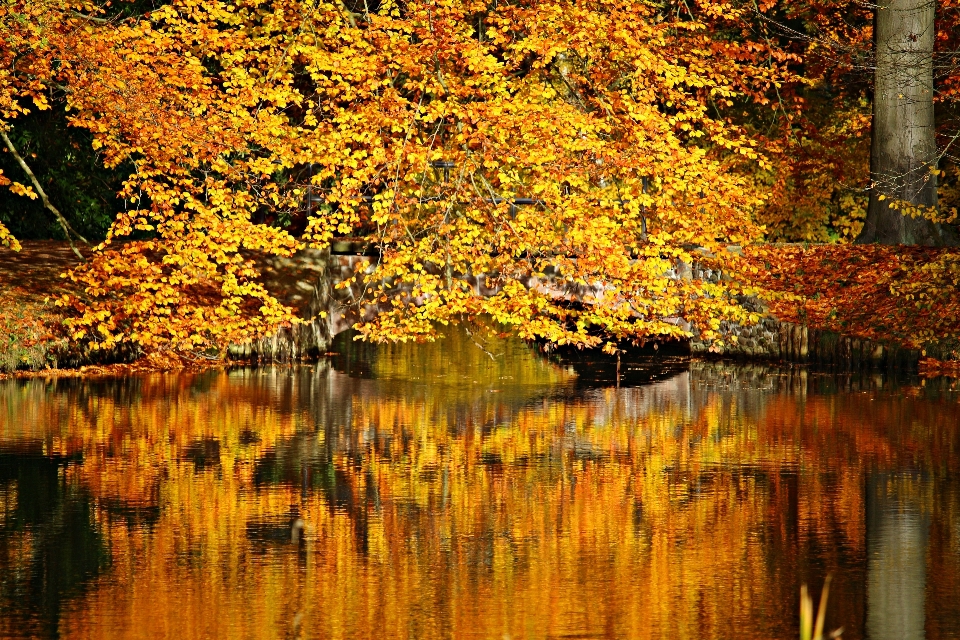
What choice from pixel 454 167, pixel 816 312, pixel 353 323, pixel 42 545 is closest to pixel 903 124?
pixel 816 312

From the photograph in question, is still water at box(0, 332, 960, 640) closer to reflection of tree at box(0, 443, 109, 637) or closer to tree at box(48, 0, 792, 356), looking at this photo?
reflection of tree at box(0, 443, 109, 637)

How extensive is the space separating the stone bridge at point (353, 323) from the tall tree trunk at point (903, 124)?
2.06m

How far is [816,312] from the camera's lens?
65.2 feet

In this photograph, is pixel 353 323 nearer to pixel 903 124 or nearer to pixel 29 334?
pixel 29 334

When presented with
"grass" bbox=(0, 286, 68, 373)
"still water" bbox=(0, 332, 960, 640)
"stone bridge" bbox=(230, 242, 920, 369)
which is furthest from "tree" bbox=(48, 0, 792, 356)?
"still water" bbox=(0, 332, 960, 640)

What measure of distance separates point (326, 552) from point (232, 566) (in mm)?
564

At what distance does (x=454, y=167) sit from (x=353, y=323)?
3478 millimetres

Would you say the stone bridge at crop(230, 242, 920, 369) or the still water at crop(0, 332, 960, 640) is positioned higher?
the stone bridge at crop(230, 242, 920, 369)

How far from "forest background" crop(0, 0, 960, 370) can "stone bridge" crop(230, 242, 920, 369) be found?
29 centimetres

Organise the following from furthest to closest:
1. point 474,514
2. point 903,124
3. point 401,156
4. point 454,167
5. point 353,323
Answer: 1. point 353,323
2. point 903,124
3. point 454,167
4. point 401,156
5. point 474,514

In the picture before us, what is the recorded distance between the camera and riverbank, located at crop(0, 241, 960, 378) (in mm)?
18375

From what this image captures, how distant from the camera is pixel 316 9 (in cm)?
1980

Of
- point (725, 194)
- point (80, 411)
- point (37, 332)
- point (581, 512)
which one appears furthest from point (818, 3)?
point (581, 512)

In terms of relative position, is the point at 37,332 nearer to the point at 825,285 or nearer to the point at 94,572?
the point at 825,285
